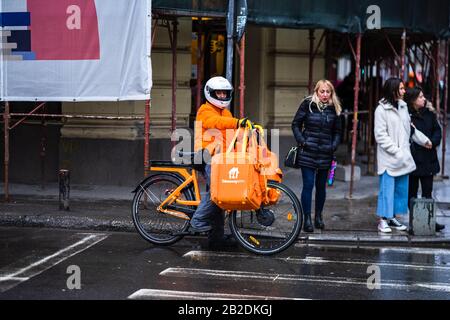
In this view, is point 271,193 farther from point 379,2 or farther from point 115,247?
point 379,2

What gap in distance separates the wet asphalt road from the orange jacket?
3.79 ft

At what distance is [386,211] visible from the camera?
902 cm

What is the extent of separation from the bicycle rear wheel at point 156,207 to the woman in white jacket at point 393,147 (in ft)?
8.28

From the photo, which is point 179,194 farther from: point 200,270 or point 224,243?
point 200,270

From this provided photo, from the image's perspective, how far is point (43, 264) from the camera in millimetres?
7148

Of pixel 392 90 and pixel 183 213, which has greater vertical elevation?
pixel 392 90

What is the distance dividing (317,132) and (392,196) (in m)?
1.27

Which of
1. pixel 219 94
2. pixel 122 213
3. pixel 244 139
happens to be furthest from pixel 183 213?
pixel 122 213

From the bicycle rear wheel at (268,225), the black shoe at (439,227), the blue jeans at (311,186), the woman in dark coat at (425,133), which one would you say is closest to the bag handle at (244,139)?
the bicycle rear wheel at (268,225)

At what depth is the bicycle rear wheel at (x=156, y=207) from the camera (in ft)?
26.6

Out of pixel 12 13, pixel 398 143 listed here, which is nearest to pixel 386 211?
pixel 398 143

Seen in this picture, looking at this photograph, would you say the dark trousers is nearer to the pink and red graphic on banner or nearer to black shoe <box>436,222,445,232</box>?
black shoe <box>436,222,445,232</box>

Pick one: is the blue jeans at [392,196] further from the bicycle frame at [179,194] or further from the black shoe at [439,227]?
the bicycle frame at [179,194]
